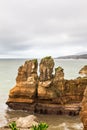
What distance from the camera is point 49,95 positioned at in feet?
179

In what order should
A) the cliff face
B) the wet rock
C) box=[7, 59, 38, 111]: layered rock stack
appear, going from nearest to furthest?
the cliff face, box=[7, 59, 38, 111]: layered rock stack, the wet rock

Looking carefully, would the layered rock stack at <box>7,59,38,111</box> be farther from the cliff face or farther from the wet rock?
the wet rock

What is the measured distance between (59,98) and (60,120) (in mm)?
4424

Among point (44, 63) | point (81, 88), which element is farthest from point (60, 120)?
point (44, 63)

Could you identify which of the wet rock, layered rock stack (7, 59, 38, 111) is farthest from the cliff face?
the wet rock

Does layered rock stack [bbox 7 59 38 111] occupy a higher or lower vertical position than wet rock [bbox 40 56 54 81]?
lower

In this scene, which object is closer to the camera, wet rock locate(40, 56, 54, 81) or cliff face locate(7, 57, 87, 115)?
cliff face locate(7, 57, 87, 115)

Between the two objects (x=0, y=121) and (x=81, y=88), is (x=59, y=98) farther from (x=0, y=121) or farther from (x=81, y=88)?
(x=0, y=121)

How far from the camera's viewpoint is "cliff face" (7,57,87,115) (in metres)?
54.6

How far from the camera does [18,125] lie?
149 ft

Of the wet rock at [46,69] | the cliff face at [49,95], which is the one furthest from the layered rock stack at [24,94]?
the wet rock at [46,69]

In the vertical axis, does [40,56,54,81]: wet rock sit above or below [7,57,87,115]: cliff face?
above

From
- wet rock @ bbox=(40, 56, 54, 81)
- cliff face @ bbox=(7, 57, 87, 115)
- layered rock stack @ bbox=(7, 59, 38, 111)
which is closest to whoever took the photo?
cliff face @ bbox=(7, 57, 87, 115)

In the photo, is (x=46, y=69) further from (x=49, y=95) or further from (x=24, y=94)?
(x=24, y=94)
